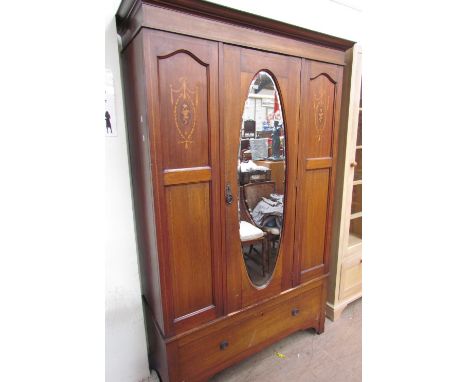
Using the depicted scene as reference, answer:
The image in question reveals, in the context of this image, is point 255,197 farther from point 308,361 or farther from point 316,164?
point 308,361

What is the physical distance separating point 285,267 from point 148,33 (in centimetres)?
133

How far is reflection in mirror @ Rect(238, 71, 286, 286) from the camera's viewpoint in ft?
4.06

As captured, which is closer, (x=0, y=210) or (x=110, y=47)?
(x=0, y=210)

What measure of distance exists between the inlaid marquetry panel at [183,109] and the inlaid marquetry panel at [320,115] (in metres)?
0.63

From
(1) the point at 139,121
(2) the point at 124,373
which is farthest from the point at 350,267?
(1) the point at 139,121

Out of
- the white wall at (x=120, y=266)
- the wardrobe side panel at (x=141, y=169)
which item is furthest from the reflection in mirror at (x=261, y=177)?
the white wall at (x=120, y=266)

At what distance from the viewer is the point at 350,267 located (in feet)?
6.43

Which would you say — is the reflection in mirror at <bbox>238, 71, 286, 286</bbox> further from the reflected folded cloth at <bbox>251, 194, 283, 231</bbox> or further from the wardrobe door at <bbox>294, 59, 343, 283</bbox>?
the wardrobe door at <bbox>294, 59, 343, 283</bbox>

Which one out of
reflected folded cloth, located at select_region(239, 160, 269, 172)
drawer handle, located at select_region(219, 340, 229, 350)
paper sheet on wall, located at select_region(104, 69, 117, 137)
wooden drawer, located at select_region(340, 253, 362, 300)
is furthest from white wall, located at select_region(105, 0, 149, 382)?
wooden drawer, located at select_region(340, 253, 362, 300)

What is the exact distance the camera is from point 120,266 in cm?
135

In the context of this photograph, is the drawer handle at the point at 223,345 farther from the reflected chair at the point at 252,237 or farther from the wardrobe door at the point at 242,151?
the reflected chair at the point at 252,237

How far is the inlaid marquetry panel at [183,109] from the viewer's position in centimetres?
99
